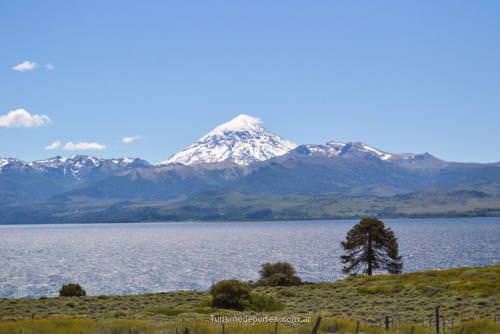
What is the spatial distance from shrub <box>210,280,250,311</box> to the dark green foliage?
25.4 metres

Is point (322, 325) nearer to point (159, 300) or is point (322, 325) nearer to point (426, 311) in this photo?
point (426, 311)

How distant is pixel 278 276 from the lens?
235 feet

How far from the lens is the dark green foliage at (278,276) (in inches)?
2815

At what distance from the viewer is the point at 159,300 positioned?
51281mm

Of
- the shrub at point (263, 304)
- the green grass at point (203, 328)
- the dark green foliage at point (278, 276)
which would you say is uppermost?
the green grass at point (203, 328)

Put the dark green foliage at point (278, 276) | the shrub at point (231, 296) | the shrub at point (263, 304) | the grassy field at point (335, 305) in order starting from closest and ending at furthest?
1. the grassy field at point (335, 305)
2. the shrub at point (263, 304)
3. the shrub at point (231, 296)
4. the dark green foliage at point (278, 276)

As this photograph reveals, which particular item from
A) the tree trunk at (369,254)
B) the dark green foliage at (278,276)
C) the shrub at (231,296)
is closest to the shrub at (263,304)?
the shrub at (231,296)

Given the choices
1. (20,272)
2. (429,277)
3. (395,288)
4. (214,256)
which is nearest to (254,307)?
(395,288)

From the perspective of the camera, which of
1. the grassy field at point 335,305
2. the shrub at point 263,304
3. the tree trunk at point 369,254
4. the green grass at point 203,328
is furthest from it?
the tree trunk at point 369,254

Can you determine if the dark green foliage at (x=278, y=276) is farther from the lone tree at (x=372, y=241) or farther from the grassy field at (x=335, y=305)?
the lone tree at (x=372, y=241)

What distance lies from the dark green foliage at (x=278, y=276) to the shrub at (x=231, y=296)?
83.4 ft

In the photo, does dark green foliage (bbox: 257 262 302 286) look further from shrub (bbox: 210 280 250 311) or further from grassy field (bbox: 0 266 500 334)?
shrub (bbox: 210 280 250 311)

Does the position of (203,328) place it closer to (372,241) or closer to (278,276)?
(278,276)

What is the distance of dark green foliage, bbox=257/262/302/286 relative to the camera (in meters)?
71.5
